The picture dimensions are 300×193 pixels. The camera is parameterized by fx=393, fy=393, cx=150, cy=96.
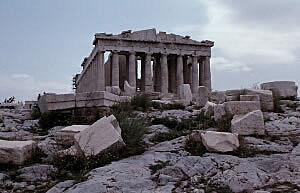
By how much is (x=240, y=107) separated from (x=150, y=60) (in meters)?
28.2

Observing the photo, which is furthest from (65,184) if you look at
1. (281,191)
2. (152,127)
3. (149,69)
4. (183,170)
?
(149,69)

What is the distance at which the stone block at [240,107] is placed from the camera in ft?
36.5

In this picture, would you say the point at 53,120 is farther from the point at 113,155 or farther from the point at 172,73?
the point at 172,73

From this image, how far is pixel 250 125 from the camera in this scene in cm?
967

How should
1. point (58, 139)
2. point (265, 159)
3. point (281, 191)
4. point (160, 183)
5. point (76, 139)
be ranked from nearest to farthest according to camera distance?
point (281, 191) < point (160, 183) < point (265, 159) < point (76, 139) < point (58, 139)

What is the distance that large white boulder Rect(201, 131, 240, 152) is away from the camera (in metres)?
8.07

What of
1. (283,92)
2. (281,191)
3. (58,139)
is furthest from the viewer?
(283,92)

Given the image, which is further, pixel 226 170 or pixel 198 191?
pixel 226 170

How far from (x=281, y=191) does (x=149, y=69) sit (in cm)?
3337

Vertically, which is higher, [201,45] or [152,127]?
[201,45]

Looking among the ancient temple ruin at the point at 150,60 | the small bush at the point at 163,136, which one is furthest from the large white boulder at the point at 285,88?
the ancient temple ruin at the point at 150,60

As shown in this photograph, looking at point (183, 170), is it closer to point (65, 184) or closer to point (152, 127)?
point (65, 184)

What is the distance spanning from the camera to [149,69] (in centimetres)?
3903

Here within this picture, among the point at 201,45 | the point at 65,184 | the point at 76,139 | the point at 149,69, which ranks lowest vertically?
the point at 65,184
